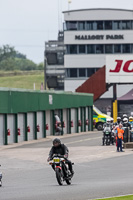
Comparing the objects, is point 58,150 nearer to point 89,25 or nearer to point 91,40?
point 91,40

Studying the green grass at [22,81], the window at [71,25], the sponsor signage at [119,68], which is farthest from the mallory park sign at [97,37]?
the green grass at [22,81]

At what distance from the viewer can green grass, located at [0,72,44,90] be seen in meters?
173

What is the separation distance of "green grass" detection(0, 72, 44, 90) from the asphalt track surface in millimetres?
129486

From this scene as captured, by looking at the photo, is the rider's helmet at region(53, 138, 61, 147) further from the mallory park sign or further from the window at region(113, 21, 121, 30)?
the window at region(113, 21, 121, 30)

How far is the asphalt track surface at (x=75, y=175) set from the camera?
1799 cm

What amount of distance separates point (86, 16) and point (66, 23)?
348 cm

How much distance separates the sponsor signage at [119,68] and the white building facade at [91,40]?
27813 mm

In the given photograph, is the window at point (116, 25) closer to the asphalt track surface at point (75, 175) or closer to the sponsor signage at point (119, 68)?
the sponsor signage at point (119, 68)

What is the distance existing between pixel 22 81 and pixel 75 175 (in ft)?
511

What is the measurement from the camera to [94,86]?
79688mm

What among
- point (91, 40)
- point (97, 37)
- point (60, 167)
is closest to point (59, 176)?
point (60, 167)

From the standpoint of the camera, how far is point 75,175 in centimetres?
2567

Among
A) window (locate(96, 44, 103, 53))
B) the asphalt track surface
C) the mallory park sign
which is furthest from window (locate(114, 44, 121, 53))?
the asphalt track surface

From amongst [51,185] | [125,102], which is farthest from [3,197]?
[125,102]
